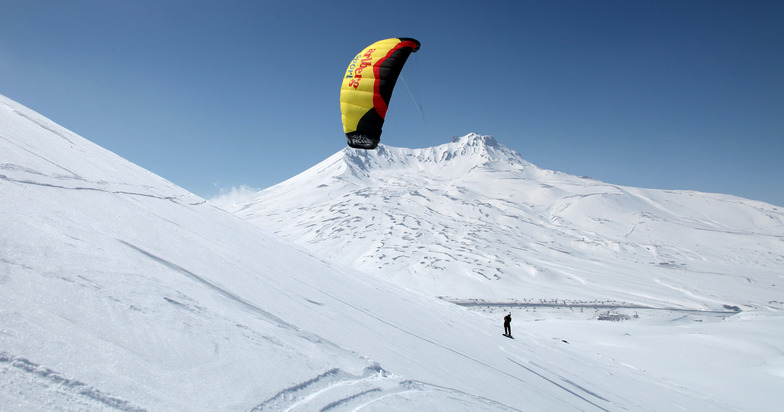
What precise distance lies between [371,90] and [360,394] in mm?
13240

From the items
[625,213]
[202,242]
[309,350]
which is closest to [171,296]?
[309,350]

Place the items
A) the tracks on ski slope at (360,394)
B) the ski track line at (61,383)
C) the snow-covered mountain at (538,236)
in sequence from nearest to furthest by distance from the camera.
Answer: the ski track line at (61,383) → the tracks on ski slope at (360,394) → the snow-covered mountain at (538,236)

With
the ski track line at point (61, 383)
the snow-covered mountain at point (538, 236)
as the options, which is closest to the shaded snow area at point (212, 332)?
the ski track line at point (61, 383)

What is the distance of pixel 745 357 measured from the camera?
19016 mm

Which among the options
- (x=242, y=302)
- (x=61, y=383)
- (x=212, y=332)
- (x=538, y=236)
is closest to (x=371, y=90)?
(x=242, y=302)

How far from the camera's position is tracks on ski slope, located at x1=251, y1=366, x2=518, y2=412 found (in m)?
4.23

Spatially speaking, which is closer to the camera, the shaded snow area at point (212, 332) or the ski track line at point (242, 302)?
the shaded snow area at point (212, 332)

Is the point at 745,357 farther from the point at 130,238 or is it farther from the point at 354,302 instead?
the point at 130,238

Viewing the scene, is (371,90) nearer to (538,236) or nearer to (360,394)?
(360,394)

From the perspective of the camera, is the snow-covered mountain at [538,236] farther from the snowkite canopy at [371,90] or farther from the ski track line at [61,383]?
the ski track line at [61,383]

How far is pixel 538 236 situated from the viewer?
94.4 meters

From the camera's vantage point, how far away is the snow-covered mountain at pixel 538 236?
60.7 meters

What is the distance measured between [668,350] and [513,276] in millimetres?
43229

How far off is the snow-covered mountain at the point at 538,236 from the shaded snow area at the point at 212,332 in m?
43.1
